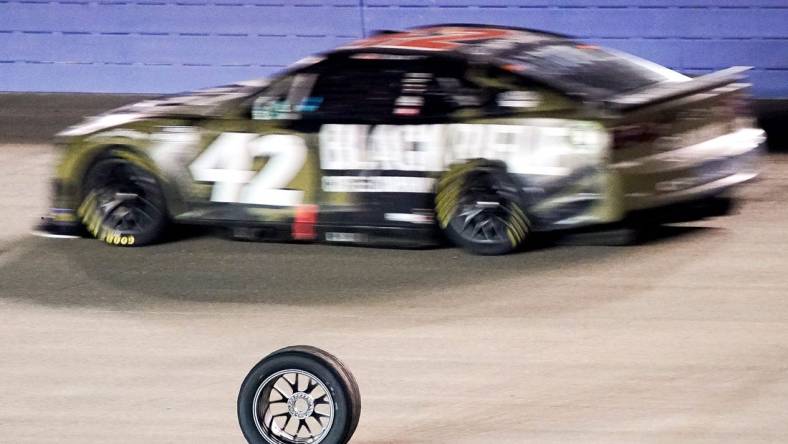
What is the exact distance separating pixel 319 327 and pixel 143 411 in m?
1.59

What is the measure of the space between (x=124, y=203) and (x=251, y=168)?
1022 millimetres

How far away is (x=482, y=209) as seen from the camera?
31.6ft

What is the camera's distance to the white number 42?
9.91 m

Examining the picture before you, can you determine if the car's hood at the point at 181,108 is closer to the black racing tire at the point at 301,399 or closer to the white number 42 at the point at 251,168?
the white number 42 at the point at 251,168

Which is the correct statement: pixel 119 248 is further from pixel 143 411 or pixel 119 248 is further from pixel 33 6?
pixel 33 6

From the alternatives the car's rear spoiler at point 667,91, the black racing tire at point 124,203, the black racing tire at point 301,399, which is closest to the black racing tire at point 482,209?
the car's rear spoiler at point 667,91

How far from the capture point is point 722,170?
9.80 m

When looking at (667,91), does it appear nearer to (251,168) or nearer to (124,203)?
(251,168)

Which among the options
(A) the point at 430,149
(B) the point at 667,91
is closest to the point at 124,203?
A: (A) the point at 430,149

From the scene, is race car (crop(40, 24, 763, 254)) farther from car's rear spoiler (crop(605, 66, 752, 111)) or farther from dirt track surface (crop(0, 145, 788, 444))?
dirt track surface (crop(0, 145, 788, 444))

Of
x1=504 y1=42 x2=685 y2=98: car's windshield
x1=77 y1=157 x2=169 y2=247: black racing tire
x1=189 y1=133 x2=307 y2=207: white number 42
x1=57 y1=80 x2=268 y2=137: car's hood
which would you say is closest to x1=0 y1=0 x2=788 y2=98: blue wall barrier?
x1=504 y1=42 x2=685 y2=98: car's windshield

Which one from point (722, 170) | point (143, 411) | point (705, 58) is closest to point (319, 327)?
point (143, 411)

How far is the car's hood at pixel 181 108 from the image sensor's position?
1020 centimetres

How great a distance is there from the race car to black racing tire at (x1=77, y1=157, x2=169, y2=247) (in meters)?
0.01
